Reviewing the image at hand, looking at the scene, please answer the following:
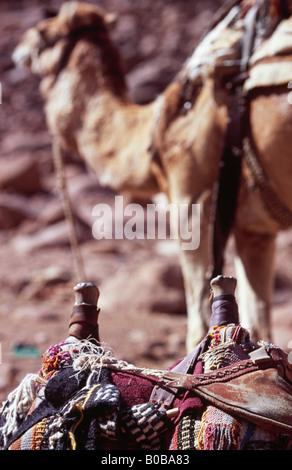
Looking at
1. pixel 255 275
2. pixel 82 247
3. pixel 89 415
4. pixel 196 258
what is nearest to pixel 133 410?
pixel 89 415

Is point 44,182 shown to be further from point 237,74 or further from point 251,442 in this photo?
point 251,442

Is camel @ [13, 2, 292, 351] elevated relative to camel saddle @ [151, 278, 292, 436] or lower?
elevated

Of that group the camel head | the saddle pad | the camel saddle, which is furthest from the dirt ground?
the saddle pad

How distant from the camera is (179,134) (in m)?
3.25

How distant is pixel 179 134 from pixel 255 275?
895 millimetres

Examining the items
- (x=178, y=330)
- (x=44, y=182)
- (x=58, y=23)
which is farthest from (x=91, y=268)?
(x=58, y=23)

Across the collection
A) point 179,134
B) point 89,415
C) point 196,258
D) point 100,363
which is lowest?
point 89,415

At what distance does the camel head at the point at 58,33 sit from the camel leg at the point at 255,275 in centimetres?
174

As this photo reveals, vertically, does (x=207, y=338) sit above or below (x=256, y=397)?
above

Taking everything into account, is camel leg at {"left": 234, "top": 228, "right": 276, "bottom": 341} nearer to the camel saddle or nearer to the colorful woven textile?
the camel saddle

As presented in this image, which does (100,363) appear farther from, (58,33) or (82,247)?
(82,247)

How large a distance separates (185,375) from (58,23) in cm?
338

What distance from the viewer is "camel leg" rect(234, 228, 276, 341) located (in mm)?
3420

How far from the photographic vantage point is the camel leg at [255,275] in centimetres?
342
